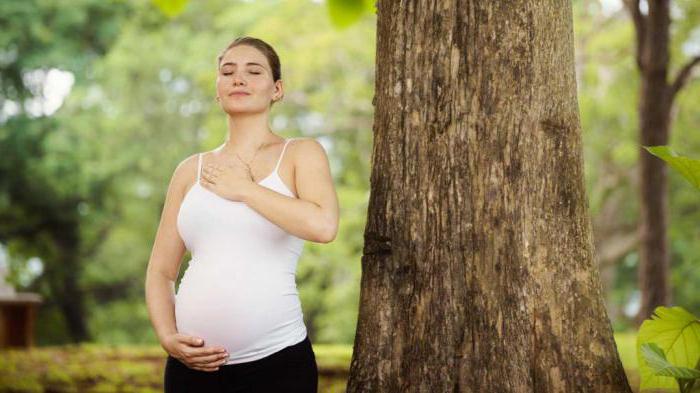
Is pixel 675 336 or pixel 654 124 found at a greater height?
pixel 654 124

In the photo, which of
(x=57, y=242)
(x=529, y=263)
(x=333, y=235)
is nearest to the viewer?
(x=333, y=235)

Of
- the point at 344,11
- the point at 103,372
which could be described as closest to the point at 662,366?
the point at 344,11

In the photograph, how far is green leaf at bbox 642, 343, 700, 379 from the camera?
2.48 meters

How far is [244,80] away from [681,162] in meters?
1.21

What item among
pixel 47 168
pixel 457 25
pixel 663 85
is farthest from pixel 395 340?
pixel 47 168

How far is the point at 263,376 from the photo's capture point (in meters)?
2.28

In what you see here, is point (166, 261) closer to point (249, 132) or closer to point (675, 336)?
point (249, 132)

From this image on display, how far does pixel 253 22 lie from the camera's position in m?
15.1

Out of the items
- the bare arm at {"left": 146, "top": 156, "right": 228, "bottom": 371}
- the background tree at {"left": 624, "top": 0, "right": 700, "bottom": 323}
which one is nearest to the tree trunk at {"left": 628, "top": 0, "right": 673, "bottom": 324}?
the background tree at {"left": 624, "top": 0, "right": 700, "bottom": 323}

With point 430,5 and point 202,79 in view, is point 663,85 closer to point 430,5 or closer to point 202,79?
point 430,5

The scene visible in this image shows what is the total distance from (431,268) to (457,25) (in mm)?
651

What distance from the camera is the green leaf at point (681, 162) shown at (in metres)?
2.51

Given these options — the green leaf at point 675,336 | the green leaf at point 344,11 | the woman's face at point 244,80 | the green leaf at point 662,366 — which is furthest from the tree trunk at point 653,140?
the woman's face at point 244,80

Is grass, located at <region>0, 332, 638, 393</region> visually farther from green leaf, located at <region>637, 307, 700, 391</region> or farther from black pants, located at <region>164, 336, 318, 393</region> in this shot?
black pants, located at <region>164, 336, 318, 393</region>
